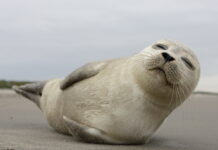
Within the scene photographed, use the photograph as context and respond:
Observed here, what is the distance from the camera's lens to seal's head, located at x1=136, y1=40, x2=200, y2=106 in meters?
4.22

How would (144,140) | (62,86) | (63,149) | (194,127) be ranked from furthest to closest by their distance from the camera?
(194,127), (62,86), (144,140), (63,149)

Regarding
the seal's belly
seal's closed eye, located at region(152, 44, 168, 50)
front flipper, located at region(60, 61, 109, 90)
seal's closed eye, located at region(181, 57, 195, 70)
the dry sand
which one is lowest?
the dry sand

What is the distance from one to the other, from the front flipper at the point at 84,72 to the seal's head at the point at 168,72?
20.7 inches

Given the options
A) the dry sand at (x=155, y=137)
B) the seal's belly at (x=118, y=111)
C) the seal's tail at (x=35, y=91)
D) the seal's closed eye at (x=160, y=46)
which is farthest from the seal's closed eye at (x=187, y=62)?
the seal's tail at (x=35, y=91)

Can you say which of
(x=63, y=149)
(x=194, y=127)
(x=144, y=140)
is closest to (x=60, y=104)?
(x=144, y=140)

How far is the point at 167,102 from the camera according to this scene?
176 inches

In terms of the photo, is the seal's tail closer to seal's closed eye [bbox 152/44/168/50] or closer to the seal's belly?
the seal's belly

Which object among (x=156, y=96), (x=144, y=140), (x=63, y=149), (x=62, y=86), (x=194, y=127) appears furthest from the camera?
(x=194, y=127)

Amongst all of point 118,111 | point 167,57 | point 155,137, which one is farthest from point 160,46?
point 155,137

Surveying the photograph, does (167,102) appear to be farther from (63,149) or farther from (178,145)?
(63,149)

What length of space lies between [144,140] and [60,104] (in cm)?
97

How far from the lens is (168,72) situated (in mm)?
4188

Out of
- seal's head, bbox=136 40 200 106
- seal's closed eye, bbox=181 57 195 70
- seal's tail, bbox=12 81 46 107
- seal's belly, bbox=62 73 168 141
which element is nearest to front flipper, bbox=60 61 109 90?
seal's belly, bbox=62 73 168 141

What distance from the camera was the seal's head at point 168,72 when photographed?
4.22 meters
